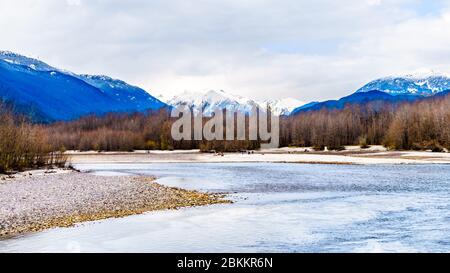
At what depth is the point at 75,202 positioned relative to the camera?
2814 centimetres

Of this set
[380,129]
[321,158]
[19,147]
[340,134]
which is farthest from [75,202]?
[340,134]

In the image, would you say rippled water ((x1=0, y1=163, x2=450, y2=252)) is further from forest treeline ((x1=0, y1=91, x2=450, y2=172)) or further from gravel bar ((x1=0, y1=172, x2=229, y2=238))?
forest treeline ((x1=0, y1=91, x2=450, y2=172))

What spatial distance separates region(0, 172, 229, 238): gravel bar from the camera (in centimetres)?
2172

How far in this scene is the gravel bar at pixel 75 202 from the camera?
21.7 metres

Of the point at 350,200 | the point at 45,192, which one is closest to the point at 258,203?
the point at 350,200

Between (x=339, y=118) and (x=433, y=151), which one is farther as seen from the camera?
(x=339, y=118)

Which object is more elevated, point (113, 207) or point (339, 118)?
point (339, 118)

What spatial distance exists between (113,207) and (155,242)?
945 cm

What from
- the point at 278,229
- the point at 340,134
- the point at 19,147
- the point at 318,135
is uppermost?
the point at 340,134

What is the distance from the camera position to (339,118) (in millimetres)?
156125

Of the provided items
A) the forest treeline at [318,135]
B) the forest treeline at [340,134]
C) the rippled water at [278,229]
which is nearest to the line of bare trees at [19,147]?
the forest treeline at [318,135]

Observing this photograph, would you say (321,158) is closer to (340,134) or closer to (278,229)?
(340,134)
